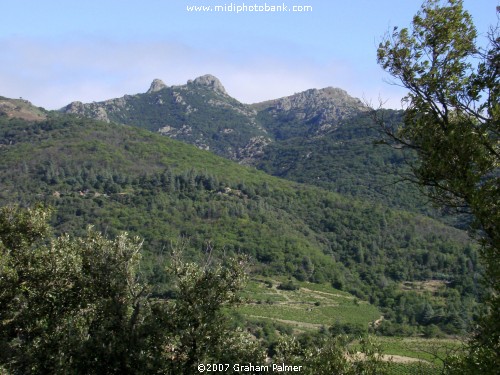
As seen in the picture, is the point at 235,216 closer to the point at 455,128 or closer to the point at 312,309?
the point at 312,309

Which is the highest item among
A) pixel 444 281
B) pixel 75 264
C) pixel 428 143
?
pixel 428 143

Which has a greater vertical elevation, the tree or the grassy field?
the tree

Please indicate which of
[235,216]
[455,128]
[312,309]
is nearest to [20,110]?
[235,216]

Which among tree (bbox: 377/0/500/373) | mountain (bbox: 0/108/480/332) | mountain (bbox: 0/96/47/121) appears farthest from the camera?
mountain (bbox: 0/96/47/121)

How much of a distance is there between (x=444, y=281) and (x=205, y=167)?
262 feet

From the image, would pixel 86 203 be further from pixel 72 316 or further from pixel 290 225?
pixel 72 316

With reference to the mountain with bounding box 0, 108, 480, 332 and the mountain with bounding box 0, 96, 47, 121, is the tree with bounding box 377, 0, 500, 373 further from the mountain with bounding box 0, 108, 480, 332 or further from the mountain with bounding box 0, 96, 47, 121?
the mountain with bounding box 0, 96, 47, 121

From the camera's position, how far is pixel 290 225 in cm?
13000

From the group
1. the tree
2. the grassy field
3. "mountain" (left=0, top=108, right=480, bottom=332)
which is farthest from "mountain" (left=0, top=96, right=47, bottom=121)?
the tree

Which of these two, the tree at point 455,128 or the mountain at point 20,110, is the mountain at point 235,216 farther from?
the tree at point 455,128

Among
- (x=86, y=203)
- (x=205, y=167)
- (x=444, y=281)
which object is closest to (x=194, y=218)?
(x=86, y=203)

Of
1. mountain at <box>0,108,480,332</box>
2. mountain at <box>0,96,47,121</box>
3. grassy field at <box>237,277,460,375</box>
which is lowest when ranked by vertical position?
Answer: grassy field at <box>237,277,460,375</box>

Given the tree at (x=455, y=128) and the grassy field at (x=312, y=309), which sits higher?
the tree at (x=455, y=128)

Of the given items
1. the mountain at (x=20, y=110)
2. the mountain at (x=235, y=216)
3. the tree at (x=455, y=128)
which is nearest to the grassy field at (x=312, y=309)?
the mountain at (x=235, y=216)
